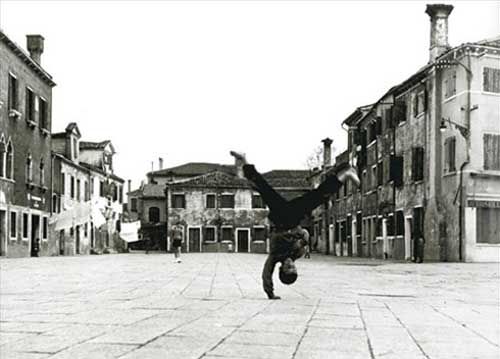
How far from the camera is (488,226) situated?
85.7 feet

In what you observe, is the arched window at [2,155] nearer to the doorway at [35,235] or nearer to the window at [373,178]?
the doorway at [35,235]

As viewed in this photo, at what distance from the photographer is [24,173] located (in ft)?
115

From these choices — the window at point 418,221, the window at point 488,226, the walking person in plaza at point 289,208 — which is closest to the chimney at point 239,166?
the walking person in plaza at point 289,208

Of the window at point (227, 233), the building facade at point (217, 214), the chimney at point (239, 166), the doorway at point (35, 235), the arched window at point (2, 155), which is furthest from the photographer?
the window at point (227, 233)

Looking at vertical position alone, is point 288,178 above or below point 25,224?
above

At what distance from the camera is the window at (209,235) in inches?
2516

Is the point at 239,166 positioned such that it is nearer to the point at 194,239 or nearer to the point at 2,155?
the point at 2,155

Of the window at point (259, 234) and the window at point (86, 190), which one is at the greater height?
the window at point (86, 190)

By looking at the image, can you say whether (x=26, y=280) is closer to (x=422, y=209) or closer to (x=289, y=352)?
(x=289, y=352)

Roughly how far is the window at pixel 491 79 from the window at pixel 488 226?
4.09m

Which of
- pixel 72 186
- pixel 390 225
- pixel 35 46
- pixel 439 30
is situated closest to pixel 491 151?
pixel 439 30

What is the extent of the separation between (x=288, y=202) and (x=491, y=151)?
20.5m

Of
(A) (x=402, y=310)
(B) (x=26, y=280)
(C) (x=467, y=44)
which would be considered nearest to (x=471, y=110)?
(C) (x=467, y=44)

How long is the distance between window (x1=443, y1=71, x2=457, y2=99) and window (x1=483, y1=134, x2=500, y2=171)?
2.22m
